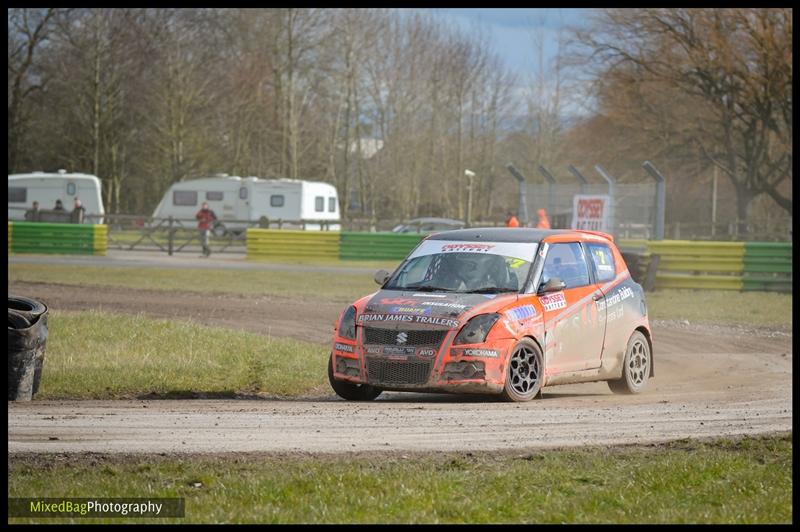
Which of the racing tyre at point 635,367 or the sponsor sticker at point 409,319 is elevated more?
the sponsor sticker at point 409,319

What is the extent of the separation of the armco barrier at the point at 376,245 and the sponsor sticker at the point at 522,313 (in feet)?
78.4

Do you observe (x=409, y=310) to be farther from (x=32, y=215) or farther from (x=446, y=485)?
(x=32, y=215)

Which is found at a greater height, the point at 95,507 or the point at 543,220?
the point at 543,220

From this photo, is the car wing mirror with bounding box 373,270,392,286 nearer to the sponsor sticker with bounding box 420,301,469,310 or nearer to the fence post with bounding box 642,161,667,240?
the sponsor sticker with bounding box 420,301,469,310

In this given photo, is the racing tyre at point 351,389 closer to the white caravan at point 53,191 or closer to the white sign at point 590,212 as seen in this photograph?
the white sign at point 590,212

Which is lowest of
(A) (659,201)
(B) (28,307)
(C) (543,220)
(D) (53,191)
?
(B) (28,307)

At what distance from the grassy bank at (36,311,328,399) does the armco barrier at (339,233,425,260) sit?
19521 mm

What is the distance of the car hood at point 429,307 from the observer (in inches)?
404

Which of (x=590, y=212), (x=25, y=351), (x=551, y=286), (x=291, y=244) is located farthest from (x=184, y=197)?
(x=551, y=286)

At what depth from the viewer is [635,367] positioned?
1229cm

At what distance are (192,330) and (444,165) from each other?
162ft

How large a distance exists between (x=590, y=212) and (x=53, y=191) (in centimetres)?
3039

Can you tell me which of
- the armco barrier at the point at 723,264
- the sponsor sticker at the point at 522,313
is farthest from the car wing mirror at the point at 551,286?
the armco barrier at the point at 723,264

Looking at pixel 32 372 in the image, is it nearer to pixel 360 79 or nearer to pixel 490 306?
pixel 490 306
